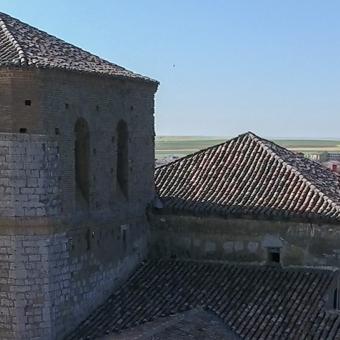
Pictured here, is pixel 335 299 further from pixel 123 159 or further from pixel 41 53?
pixel 41 53

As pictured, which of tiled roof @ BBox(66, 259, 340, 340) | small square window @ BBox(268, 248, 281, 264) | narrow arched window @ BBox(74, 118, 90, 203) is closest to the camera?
tiled roof @ BBox(66, 259, 340, 340)

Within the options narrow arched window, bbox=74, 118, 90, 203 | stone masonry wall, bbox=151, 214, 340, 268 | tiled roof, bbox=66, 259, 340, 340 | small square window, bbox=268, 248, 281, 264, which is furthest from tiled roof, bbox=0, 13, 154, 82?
small square window, bbox=268, 248, 281, 264

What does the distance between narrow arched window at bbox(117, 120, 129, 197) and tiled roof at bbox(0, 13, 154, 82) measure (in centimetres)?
134

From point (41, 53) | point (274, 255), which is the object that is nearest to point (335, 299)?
point (274, 255)

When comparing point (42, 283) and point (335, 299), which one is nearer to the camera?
point (42, 283)

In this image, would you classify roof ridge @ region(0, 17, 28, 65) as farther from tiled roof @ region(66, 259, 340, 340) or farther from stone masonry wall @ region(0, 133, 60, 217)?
tiled roof @ region(66, 259, 340, 340)

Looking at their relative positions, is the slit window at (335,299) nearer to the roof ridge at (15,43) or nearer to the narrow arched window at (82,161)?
the narrow arched window at (82,161)

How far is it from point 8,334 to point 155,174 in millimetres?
6283

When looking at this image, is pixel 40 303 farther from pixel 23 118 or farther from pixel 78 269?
pixel 23 118

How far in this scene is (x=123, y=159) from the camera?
17.5 meters

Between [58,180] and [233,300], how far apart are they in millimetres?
4335

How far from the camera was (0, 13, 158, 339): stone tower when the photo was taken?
14180 mm

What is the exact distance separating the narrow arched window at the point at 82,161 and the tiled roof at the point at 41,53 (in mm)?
1322

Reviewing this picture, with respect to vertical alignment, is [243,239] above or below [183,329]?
above
